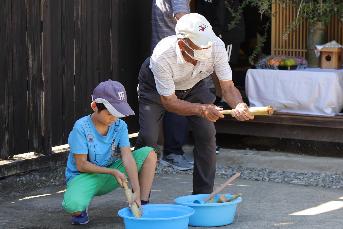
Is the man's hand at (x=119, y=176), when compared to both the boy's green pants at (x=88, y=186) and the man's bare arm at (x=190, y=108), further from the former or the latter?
the man's bare arm at (x=190, y=108)

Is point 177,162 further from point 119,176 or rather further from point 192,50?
point 192,50

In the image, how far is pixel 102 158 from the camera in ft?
19.3

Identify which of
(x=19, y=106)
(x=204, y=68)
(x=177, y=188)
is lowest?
(x=177, y=188)

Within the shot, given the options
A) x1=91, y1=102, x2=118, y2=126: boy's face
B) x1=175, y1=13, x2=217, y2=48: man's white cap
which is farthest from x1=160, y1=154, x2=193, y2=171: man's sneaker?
x1=175, y1=13, x2=217, y2=48: man's white cap

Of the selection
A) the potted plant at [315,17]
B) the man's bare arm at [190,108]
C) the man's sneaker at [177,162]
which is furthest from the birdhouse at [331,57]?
the man's bare arm at [190,108]

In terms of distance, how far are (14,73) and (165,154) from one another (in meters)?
1.78

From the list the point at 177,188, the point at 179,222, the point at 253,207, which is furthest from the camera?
the point at 177,188

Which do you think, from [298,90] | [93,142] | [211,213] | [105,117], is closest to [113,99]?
[105,117]

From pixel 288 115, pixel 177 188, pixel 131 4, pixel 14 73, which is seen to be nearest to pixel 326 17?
pixel 288 115

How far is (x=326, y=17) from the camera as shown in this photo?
8.64 m

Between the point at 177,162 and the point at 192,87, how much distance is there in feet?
6.90

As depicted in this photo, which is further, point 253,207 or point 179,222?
point 253,207

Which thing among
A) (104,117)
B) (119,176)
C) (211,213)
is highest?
(104,117)

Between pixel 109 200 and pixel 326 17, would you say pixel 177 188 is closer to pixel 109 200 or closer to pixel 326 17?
pixel 109 200
